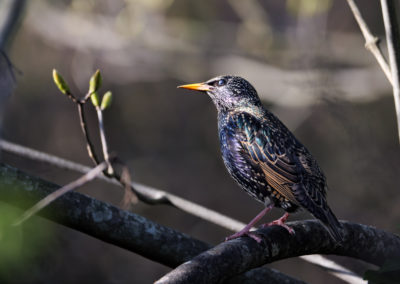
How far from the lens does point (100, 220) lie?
9.71ft

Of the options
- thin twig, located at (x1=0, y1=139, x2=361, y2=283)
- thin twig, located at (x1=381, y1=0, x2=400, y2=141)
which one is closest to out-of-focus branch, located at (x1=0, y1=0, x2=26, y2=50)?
thin twig, located at (x1=0, y1=139, x2=361, y2=283)

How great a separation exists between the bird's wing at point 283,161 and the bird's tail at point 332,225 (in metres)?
0.22

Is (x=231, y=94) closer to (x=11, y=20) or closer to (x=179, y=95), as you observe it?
(x=11, y=20)

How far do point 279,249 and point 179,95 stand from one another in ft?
24.5

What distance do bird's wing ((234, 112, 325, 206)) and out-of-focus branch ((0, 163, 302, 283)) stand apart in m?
0.74

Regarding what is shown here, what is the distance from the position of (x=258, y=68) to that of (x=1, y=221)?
18.9ft

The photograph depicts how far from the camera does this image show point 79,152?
9695mm

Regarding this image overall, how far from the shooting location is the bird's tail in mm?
3246

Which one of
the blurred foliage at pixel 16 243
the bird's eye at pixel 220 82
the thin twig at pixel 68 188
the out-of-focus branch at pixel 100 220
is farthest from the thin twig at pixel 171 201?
the thin twig at pixel 68 188

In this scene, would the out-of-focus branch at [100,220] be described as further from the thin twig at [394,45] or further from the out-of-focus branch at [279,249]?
the thin twig at [394,45]

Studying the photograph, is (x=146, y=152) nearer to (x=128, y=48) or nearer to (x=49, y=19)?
(x=128, y=48)

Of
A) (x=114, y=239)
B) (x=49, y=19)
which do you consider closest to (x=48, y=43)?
(x=49, y=19)

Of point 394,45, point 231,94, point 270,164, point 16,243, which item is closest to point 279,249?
point 270,164

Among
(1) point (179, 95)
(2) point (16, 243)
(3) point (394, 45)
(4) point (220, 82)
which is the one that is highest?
(3) point (394, 45)
